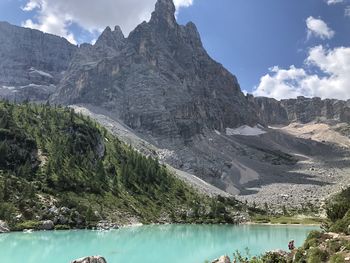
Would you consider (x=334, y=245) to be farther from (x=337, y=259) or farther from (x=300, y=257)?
(x=337, y=259)

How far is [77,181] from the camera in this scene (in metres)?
90.2

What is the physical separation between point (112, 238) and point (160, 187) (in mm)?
54867

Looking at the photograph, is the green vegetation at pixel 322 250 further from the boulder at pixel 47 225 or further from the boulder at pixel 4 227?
the boulder at pixel 47 225

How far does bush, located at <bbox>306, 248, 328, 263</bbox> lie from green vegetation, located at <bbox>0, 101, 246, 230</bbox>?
5379 centimetres

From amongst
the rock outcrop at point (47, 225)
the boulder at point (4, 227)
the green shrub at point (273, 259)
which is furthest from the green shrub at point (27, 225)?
the green shrub at point (273, 259)

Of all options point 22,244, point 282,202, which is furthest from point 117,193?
point 282,202

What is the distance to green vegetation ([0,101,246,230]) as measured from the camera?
71750mm

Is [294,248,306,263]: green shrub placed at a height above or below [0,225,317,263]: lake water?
above

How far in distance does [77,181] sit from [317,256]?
77.1m

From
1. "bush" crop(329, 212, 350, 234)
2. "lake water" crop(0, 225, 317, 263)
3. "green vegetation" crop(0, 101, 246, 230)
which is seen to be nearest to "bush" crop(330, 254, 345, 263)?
"bush" crop(329, 212, 350, 234)

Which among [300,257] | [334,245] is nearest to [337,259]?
[334,245]

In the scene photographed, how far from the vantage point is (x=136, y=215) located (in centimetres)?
8756

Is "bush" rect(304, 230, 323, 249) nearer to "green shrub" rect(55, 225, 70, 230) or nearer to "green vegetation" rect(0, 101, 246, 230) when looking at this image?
"green vegetation" rect(0, 101, 246, 230)

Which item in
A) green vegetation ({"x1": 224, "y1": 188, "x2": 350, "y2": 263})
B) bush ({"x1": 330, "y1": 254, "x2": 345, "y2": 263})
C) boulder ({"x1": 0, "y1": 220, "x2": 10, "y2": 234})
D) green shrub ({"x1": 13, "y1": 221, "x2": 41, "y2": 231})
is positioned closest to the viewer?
bush ({"x1": 330, "y1": 254, "x2": 345, "y2": 263})
